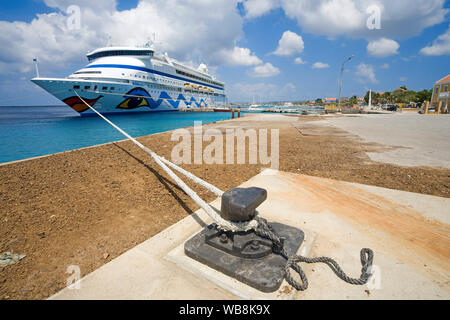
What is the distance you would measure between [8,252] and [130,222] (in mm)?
1152

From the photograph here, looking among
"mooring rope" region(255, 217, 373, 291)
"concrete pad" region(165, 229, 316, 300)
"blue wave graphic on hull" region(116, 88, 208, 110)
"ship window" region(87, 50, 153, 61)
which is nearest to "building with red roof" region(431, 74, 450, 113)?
"blue wave graphic on hull" region(116, 88, 208, 110)

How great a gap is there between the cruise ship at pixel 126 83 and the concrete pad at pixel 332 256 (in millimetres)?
25569

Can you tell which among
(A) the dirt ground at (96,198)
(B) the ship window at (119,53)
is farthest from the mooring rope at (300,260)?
(B) the ship window at (119,53)

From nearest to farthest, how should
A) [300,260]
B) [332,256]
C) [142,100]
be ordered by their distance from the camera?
[300,260], [332,256], [142,100]

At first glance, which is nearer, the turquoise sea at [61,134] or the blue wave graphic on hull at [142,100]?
the turquoise sea at [61,134]

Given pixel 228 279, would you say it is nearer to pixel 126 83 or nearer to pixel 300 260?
pixel 300 260

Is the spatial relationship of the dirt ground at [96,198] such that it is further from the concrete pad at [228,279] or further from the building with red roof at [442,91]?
the building with red roof at [442,91]

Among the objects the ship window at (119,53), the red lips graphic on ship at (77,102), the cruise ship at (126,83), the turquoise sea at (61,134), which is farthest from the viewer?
the ship window at (119,53)

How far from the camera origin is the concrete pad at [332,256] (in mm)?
1548

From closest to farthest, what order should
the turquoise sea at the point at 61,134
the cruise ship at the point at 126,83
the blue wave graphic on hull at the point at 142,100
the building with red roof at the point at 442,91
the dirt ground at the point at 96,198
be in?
the dirt ground at the point at 96,198, the turquoise sea at the point at 61,134, the cruise ship at the point at 126,83, the building with red roof at the point at 442,91, the blue wave graphic on hull at the point at 142,100

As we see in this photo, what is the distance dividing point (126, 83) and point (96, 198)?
39309 mm

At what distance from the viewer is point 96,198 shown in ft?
10.9

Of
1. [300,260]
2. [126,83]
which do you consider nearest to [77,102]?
[126,83]
